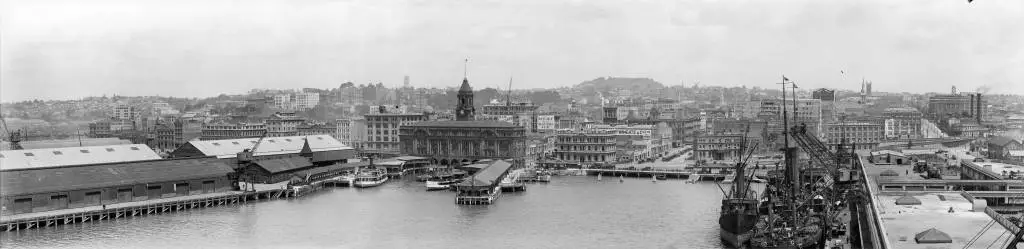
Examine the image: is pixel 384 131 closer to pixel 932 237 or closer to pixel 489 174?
pixel 489 174

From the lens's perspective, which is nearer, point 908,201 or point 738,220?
point 908,201

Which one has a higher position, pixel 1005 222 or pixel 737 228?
pixel 1005 222

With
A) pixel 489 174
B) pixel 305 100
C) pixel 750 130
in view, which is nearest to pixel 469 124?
pixel 489 174

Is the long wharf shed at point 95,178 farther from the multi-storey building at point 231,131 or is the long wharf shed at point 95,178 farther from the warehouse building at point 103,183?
the multi-storey building at point 231,131

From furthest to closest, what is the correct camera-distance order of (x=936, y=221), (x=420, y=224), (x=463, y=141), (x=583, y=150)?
(x=583, y=150) < (x=463, y=141) < (x=420, y=224) < (x=936, y=221)

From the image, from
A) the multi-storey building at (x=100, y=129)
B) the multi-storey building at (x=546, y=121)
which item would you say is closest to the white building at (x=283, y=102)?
the multi-storey building at (x=100, y=129)

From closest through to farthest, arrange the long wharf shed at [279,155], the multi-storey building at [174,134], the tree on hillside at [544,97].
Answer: the long wharf shed at [279,155]
the multi-storey building at [174,134]
the tree on hillside at [544,97]

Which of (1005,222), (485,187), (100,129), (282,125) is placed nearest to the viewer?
(1005,222)

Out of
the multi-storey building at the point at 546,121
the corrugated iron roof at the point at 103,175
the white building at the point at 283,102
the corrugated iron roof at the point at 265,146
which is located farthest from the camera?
the white building at the point at 283,102

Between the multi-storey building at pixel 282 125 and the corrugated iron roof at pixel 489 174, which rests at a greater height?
the multi-storey building at pixel 282 125
